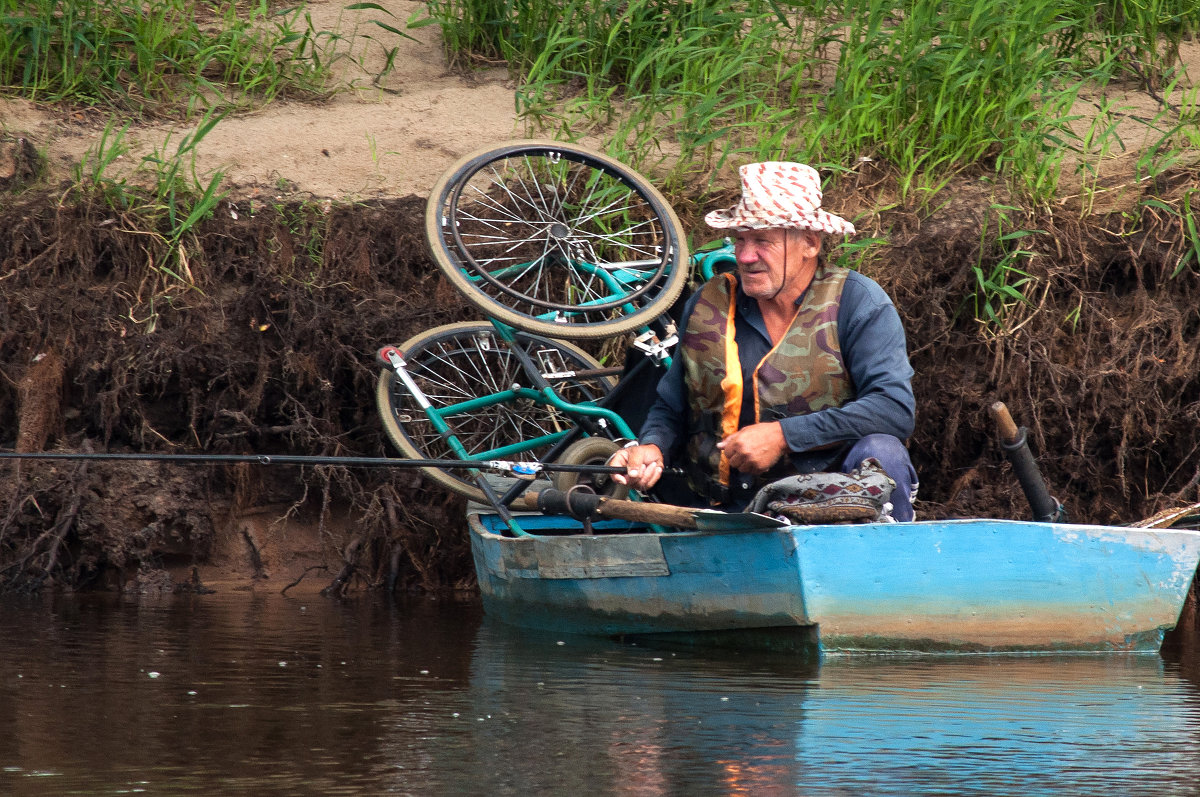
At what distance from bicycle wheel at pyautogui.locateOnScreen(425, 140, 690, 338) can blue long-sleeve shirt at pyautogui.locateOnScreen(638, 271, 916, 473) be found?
1.57 ft

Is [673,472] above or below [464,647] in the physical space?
above

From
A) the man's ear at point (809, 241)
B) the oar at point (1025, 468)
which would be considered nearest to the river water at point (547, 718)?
the oar at point (1025, 468)

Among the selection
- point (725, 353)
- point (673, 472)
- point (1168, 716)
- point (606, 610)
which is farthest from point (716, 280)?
point (1168, 716)

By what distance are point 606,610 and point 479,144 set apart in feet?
10.9

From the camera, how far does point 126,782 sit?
3109mm

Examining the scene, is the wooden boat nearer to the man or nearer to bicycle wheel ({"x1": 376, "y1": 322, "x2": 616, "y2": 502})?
the man

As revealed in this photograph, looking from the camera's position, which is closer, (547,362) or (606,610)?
(606,610)

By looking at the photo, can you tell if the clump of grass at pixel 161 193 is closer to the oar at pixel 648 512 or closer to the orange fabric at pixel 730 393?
the oar at pixel 648 512

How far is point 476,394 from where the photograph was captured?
251 inches

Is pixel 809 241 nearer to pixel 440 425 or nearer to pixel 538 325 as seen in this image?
pixel 538 325

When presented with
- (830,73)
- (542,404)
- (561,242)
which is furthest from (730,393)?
(830,73)

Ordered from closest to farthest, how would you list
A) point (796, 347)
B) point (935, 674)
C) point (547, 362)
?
point (935, 674) → point (796, 347) → point (547, 362)

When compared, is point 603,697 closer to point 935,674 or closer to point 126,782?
point 935,674

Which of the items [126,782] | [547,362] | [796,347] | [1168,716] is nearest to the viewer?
[126,782]
